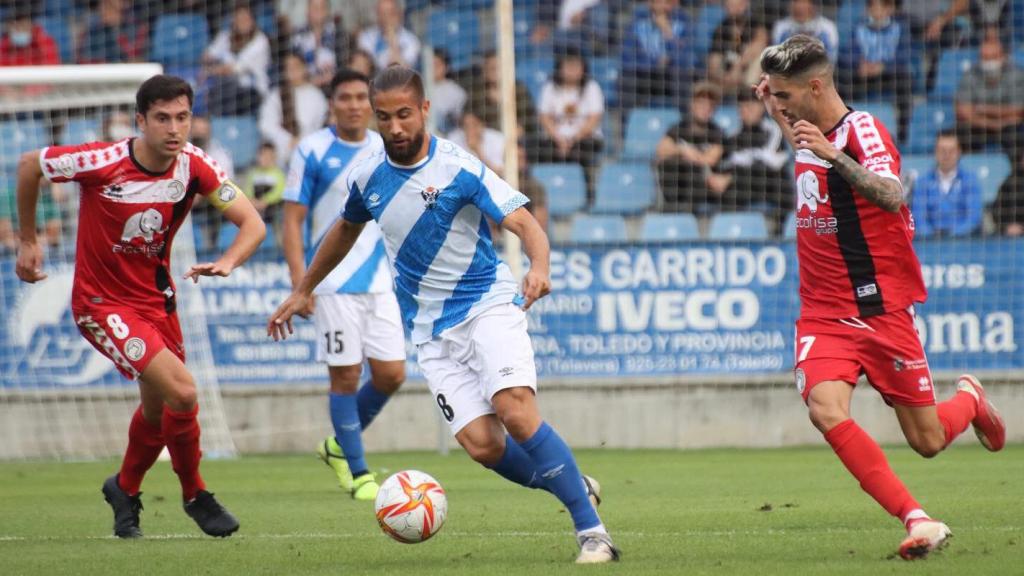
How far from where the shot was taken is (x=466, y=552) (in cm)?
670

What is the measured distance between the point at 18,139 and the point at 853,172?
9.97 m

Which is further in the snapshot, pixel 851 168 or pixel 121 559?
pixel 121 559

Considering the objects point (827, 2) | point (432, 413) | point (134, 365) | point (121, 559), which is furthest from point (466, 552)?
point (827, 2)

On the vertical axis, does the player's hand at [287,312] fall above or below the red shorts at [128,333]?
above

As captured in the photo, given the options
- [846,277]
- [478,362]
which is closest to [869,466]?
[846,277]

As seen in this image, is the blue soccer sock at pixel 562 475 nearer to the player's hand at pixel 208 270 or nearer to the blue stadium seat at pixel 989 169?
the player's hand at pixel 208 270

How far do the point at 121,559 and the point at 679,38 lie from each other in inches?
413

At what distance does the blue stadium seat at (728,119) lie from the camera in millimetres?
15055

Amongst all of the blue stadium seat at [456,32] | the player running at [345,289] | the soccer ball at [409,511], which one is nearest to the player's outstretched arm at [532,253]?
the soccer ball at [409,511]

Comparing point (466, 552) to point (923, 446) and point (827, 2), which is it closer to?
point (923, 446)

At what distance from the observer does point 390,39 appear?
53.6 ft

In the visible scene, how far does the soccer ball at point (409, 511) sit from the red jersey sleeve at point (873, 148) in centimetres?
230

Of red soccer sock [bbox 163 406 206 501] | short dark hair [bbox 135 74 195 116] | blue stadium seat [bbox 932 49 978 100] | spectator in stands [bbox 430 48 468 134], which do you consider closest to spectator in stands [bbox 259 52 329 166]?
spectator in stands [bbox 430 48 468 134]

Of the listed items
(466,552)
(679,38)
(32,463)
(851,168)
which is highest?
(679,38)
